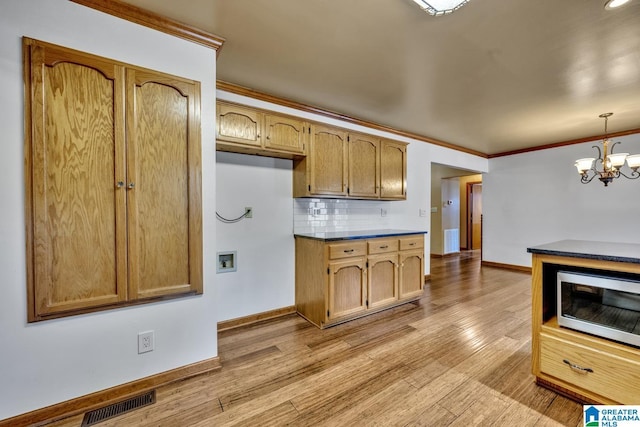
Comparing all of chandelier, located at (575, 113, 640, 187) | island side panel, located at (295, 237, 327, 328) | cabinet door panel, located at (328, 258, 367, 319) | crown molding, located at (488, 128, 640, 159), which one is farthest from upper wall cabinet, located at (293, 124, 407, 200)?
crown molding, located at (488, 128, 640, 159)

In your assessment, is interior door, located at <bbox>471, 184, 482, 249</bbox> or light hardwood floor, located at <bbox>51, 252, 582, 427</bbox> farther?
interior door, located at <bbox>471, 184, 482, 249</bbox>

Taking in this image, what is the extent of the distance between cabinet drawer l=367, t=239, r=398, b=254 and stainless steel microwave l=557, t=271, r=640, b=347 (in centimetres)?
153

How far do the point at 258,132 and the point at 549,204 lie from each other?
527 cm

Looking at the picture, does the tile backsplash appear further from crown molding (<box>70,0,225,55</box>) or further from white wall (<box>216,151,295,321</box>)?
crown molding (<box>70,0,225,55</box>)

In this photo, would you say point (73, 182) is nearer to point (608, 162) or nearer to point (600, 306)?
point (600, 306)

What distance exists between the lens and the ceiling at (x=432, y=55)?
161 centimetres

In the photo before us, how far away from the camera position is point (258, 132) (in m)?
2.44

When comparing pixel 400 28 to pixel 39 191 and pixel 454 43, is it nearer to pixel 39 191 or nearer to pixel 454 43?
pixel 454 43

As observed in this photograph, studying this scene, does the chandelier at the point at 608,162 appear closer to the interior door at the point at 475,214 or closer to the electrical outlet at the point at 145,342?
the interior door at the point at 475,214

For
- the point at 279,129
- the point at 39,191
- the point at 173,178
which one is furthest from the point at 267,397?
the point at 279,129


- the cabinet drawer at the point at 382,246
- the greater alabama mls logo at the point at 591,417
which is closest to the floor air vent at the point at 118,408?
the cabinet drawer at the point at 382,246

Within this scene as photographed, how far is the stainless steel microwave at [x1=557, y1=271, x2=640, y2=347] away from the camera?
4.73ft

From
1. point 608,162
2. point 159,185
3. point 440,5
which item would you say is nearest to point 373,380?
point 159,185

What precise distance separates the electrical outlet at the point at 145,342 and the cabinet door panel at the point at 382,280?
199 cm
